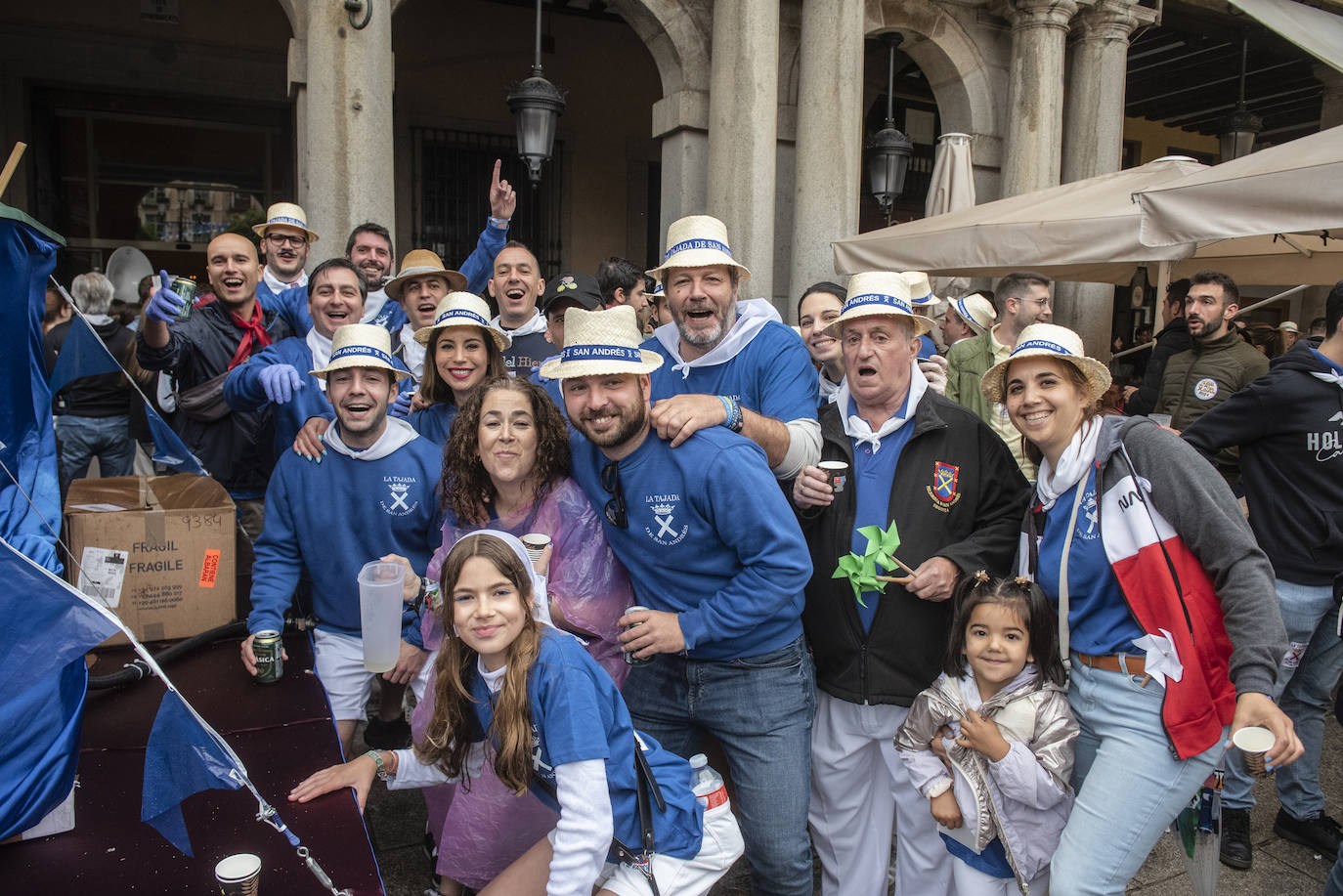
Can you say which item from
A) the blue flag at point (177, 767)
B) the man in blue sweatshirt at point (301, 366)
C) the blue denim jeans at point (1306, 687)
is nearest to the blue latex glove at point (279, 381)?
the man in blue sweatshirt at point (301, 366)

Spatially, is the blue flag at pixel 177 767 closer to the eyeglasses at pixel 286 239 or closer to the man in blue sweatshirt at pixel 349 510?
the man in blue sweatshirt at pixel 349 510

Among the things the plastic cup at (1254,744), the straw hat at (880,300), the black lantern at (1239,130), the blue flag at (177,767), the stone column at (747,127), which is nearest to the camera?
the blue flag at (177,767)

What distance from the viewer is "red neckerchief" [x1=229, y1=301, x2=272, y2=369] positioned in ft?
14.9

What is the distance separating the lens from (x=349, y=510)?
3398 millimetres

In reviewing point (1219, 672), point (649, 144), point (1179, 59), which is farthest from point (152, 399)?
point (1179, 59)

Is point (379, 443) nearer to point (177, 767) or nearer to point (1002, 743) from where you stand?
point (177, 767)

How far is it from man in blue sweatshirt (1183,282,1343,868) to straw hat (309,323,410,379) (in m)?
3.18

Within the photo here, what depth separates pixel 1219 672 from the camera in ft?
8.18

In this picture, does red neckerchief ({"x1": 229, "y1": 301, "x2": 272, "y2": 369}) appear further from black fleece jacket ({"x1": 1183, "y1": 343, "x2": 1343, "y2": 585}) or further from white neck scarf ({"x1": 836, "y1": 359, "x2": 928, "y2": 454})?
black fleece jacket ({"x1": 1183, "y1": 343, "x2": 1343, "y2": 585})

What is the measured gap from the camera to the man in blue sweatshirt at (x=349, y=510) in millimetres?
3393

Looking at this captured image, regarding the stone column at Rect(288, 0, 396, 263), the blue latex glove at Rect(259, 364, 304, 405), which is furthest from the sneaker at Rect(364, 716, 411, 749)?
the stone column at Rect(288, 0, 396, 263)

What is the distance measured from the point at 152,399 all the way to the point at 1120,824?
536cm

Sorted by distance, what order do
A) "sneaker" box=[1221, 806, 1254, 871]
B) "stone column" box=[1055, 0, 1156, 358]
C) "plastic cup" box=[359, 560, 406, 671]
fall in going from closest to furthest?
"plastic cup" box=[359, 560, 406, 671] → "sneaker" box=[1221, 806, 1254, 871] → "stone column" box=[1055, 0, 1156, 358]

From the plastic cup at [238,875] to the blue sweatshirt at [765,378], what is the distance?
6.77 feet
